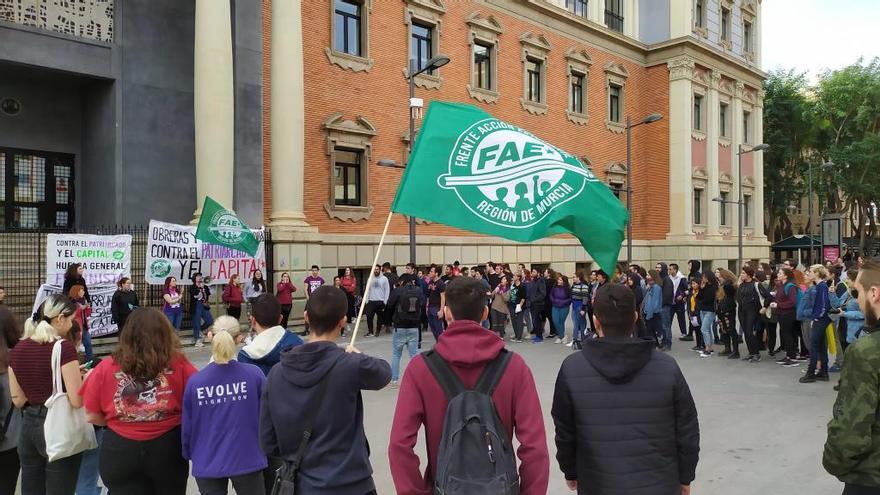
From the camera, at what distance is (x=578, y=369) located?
3.23m

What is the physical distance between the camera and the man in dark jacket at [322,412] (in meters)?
3.18

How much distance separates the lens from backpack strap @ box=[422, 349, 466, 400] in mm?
2898

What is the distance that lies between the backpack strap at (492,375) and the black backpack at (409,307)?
6.90 m

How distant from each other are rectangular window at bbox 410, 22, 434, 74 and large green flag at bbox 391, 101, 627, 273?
18056 millimetres

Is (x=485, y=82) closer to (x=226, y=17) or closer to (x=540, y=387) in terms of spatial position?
(x=226, y=17)

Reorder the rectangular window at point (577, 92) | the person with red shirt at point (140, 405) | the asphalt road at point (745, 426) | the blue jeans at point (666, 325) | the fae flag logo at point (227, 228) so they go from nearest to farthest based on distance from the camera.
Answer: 1. the person with red shirt at point (140, 405)
2. the asphalt road at point (745, 426)
3. the fae flag logo at point (227, 228)
4. the blue jeans at point (666, 325)
5. the rectangular window at point (577, 92)

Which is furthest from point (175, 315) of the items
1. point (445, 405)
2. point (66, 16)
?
point (445, 405)

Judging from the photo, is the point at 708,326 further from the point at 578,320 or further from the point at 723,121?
the point at 723,121

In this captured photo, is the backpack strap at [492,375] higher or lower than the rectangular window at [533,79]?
lower

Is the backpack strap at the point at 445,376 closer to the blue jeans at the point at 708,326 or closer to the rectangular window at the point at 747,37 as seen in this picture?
the blue jeans at the point at 708,326

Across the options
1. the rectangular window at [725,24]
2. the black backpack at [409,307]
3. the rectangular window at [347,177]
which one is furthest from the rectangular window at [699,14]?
the black backpack at [409,307]

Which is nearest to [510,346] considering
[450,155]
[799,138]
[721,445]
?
[721,445]

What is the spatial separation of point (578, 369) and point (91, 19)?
17143mm

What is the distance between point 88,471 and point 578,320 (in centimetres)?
1122
